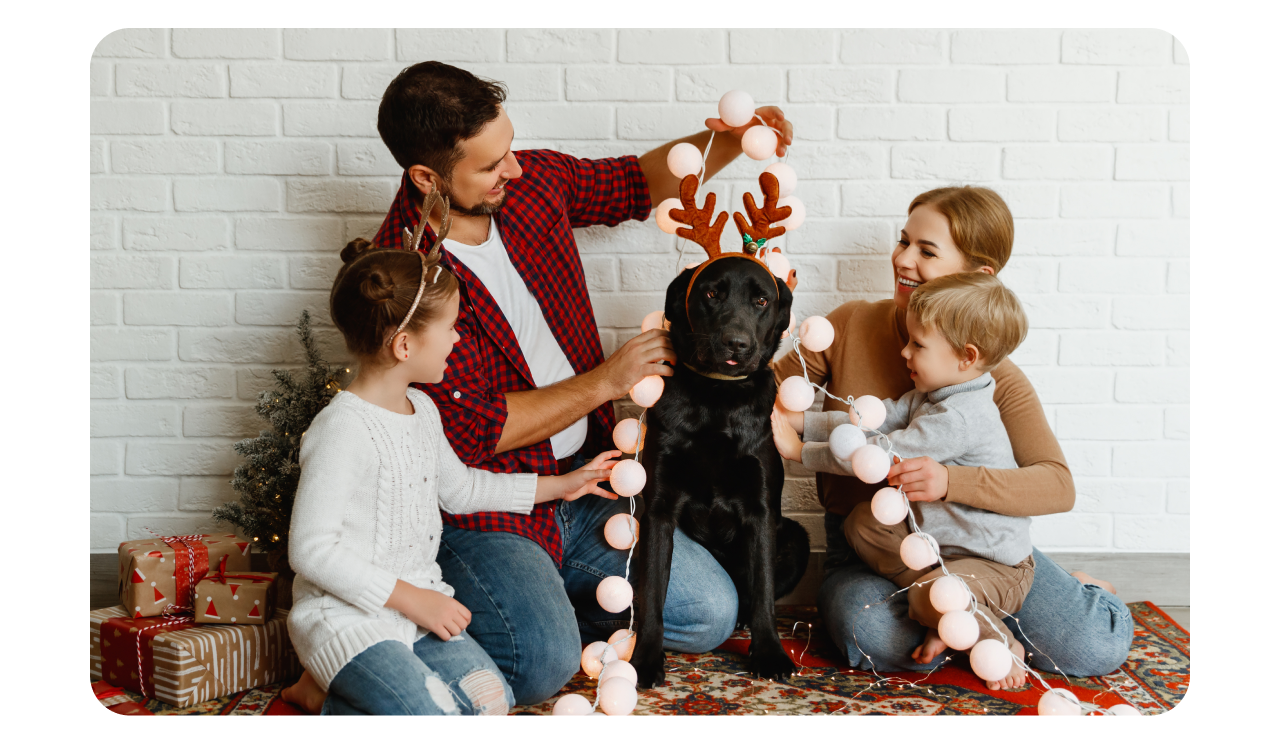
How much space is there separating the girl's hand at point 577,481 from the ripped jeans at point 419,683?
0.44m

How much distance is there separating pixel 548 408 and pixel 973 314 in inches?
39.9

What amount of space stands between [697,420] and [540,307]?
1.79 ft

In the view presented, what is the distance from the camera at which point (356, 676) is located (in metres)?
1.75

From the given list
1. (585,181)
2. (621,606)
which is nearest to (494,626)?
(621,606)

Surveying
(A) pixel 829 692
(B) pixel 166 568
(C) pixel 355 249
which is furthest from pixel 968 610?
(B) pixel 166 568

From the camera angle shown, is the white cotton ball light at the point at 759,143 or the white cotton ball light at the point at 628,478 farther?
the white cotton ball light at the point at 759,143

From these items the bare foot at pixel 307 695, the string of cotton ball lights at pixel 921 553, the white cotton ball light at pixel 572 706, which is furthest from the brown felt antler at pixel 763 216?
the bare foot at pixel 307 695

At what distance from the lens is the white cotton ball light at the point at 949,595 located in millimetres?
1969

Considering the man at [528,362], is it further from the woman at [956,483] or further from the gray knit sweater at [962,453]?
the gray knit sweater at [962,453]

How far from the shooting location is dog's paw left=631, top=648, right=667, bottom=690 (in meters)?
2.04

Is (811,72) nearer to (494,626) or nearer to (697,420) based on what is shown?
(697,420)

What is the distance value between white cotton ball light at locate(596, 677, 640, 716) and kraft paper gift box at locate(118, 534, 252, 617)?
1036 millimetres

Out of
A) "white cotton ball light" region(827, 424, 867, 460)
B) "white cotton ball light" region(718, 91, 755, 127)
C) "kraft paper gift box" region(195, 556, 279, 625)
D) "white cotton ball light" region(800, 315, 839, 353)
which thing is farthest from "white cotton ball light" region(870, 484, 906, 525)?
"kraft paper gift box" region(195, 556, 279, 625)

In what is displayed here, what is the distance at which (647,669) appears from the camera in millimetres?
2037
